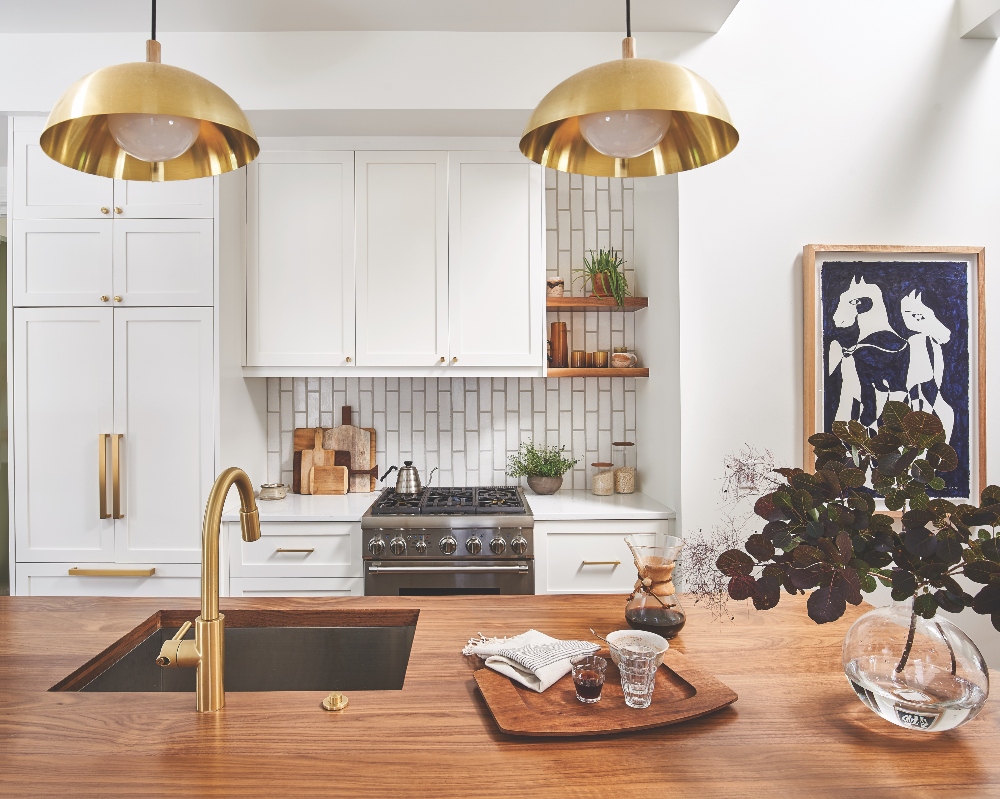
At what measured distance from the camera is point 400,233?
3020 mm

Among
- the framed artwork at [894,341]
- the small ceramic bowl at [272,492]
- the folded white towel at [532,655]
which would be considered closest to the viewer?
the folded white towel at [532,655]

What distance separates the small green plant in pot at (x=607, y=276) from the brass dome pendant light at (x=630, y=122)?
1756mm

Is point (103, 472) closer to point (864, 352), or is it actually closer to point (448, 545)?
point (448, 545)

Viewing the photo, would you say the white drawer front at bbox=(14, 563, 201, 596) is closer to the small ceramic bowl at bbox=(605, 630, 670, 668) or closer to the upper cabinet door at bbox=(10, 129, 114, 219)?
the upper cabinet door at bbox=(10, 129, 114, 219)

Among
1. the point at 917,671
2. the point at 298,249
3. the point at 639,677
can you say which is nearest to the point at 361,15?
the point at 298,249

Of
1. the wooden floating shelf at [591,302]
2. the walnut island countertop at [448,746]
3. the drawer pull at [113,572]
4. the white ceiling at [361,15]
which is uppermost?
the white ceiling at [361,15]

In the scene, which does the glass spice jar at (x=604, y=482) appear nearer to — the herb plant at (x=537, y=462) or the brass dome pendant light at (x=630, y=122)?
the herb plant at (x=537, y=462)

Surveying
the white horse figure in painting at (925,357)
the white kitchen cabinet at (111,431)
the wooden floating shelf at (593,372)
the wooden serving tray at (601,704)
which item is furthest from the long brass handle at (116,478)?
the white horse figure in painting at (925,357)

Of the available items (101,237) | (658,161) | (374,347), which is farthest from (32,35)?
(658,161)

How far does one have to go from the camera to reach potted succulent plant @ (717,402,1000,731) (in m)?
0.98

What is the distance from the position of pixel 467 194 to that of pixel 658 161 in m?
1.72

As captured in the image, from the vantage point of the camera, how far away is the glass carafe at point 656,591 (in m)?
1.41

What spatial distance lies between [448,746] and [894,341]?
252 centimetres

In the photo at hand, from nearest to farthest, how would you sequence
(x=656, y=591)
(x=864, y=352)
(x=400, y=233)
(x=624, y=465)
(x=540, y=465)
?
(x=656, y=591) → (x=864, y=352) → (x=400, y=233) → (x=540, y=465) → (x=624, y=465)
